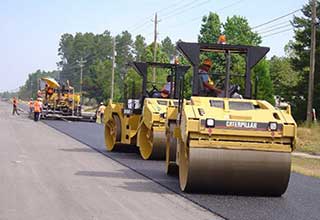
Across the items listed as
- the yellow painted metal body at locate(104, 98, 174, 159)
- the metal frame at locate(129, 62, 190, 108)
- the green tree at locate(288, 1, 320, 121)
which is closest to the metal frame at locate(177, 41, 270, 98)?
the yellow painted metal body at locate(104, 98, 174, 159)

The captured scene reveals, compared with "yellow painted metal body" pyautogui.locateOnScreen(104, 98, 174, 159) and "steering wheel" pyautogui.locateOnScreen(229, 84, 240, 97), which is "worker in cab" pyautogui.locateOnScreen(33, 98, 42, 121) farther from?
"steering wheel" pyautogui.locateOnScreen(229, 84, 240, 97)

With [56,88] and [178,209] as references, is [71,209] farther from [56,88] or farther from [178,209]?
[56,88]

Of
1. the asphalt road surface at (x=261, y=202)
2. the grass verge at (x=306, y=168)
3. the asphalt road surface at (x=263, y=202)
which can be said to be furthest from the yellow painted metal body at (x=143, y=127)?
the grass verge at (x=306, y=168)

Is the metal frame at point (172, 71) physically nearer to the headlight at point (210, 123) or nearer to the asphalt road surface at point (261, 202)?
the asphalt road surface at point (261, 202)

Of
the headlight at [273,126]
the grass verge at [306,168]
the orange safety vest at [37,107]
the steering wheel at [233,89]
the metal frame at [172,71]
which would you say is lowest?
the grass verge at [306,168]

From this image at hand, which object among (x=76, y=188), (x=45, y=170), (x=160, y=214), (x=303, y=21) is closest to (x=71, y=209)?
(x=160, y=214)

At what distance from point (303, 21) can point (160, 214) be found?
5008 cm

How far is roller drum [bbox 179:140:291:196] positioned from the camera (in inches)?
420

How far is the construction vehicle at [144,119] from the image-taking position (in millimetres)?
16531

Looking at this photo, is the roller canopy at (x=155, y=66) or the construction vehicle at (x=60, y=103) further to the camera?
the construction vehicle at (x=60, y=103)

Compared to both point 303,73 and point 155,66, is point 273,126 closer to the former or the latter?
point 155,66

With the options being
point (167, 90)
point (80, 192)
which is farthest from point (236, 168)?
point (167, 90)

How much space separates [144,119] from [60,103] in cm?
2948

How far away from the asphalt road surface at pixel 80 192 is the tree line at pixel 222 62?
326 cm
